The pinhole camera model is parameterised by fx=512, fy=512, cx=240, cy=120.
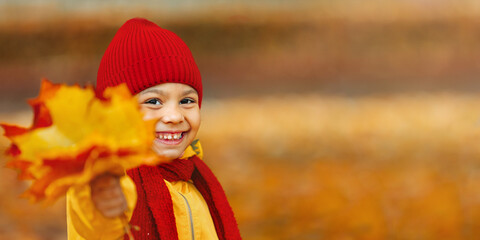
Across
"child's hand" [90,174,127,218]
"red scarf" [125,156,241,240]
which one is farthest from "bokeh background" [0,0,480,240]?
"child's hand" [90,174,127,218]

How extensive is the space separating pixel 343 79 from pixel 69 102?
932 millimetres

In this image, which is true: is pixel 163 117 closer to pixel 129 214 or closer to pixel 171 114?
pixel 171 114

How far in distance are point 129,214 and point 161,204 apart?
0.22ft

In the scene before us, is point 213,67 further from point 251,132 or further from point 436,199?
point 436,199

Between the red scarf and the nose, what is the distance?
6 centimetres

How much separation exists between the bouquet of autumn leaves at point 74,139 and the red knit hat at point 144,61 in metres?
0.15

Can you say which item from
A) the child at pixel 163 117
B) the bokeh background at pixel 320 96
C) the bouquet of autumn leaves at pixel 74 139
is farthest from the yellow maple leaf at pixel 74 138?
the bokeh background at pixel 320 96

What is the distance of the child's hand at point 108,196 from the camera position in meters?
0.44

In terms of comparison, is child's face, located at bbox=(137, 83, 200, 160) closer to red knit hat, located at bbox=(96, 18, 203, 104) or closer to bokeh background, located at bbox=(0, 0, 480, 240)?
red knit hat, located at bbox=(96, 18, 203, 104)

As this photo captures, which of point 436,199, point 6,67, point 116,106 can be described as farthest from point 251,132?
point 116,106

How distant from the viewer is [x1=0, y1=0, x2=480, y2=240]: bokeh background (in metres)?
1.18

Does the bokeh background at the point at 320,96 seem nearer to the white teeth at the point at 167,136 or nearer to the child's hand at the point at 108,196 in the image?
the white teeth at the point at 167,136

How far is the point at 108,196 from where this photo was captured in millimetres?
454

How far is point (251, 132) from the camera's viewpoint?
1.23 m
